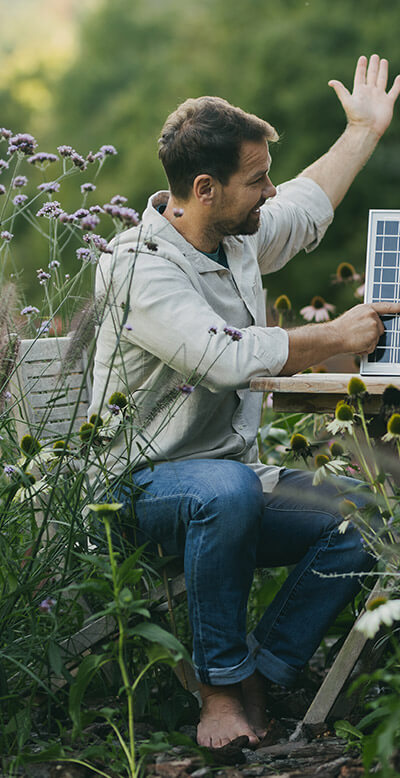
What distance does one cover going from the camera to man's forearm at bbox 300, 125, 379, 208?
2977 mm

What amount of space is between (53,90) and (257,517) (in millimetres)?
23061

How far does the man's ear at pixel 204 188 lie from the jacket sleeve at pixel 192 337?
291mm

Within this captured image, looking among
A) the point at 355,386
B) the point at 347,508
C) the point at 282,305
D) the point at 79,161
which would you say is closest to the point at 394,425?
the point at 355,386

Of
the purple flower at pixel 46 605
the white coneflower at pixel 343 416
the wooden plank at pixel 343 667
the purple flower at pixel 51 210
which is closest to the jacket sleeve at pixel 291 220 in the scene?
the purple flower at pixel 51 210

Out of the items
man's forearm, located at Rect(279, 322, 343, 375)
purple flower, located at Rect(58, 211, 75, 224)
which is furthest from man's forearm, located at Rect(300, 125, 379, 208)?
purple flower, located at Rect(58, 211, 75, 224)

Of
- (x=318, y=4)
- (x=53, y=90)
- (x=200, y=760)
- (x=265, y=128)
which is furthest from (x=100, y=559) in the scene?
(x=53, y=90)

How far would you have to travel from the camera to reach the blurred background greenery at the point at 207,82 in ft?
49.9

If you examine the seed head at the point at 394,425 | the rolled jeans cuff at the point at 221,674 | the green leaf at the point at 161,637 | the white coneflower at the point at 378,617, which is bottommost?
the rolled jeans cuff at the point at 221,674

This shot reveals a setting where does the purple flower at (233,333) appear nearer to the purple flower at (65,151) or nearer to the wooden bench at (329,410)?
the wooden bench at (329,410)

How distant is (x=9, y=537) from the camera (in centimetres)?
216

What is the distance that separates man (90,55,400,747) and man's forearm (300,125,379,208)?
0.37m

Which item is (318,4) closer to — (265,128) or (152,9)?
(152,9)

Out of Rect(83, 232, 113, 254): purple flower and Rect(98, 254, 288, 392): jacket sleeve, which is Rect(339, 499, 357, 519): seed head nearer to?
Rect(98, 254, 288, 392): jacket sleeve

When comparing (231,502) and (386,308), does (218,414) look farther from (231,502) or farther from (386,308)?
(386,308)
